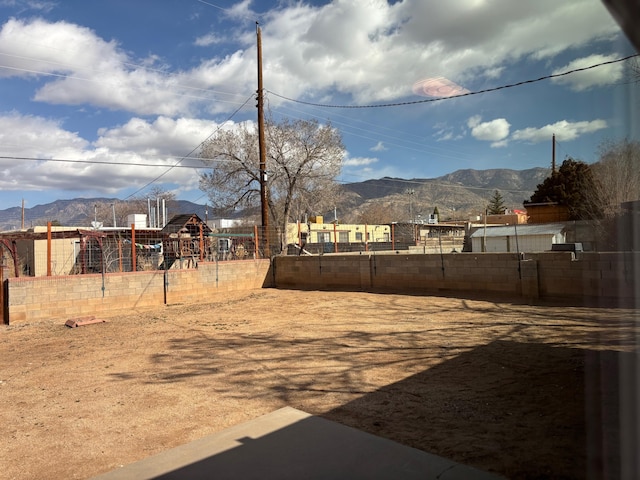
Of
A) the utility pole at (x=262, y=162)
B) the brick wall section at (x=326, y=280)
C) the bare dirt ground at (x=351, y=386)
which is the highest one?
the utility pole at (x=262, y=162)

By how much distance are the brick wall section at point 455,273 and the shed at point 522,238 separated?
8.93 meters

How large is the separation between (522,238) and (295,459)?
84.3 feet

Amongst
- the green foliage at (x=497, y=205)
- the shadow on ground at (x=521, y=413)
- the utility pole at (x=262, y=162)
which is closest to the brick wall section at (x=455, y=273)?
the utility pole at (x=262, y=162)

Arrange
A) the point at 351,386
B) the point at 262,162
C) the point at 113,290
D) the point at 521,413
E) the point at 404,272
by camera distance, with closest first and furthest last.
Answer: the point at 521,413, the point at 351,386, the point at 113,290, the point at 404,272, the point at 262,162

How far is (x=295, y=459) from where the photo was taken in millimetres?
3500

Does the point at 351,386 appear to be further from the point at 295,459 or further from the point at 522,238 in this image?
the point at 522,238

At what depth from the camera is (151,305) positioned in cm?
1498

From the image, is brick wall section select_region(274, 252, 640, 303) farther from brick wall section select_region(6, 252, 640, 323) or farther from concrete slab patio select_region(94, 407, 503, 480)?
concrete slab patio select_region(94, 407, 503, 480)

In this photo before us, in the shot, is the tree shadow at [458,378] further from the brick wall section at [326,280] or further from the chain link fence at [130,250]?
the chain link fence at [130,250]

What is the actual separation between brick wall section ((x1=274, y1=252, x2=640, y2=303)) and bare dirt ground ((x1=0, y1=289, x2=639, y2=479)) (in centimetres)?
164

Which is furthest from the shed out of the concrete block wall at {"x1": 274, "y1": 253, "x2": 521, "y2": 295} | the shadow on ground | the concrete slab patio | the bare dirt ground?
the concrete slab patio

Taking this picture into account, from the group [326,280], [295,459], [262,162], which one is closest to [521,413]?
[295,459]

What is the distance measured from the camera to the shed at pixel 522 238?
946 inches

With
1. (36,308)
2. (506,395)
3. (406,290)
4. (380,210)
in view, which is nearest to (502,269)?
(406,290)
